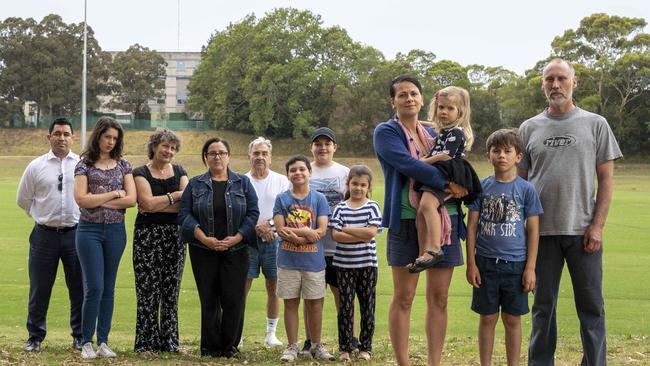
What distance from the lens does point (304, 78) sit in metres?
63.2

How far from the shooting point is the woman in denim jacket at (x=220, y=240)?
6742 millimetres

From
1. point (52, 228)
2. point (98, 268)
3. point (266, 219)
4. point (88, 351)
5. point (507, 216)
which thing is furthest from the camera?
point (266, 219)

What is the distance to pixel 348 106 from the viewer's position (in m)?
59.2

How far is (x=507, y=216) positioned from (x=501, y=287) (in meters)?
0.47

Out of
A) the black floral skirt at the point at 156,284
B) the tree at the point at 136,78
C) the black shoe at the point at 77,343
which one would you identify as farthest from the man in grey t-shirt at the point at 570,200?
the tree at the point at 136,78

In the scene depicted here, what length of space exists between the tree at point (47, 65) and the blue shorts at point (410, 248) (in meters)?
68.7

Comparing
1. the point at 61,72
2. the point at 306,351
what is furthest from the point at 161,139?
the point at 61,72

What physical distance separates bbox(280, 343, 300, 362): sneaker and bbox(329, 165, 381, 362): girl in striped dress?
39 centimetres

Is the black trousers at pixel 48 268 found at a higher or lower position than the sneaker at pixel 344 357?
higher

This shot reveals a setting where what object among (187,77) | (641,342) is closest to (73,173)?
(641,342)

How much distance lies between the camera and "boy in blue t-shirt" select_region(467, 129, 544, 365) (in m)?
5.54

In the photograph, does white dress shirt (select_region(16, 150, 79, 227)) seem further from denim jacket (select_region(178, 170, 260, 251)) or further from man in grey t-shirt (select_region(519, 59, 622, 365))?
man in grey t-shirt (select_region(519, 59, 622, 365))

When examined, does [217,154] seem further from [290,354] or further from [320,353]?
[320,353]

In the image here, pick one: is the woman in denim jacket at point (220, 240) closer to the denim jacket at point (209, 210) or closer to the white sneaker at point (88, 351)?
the denim jacket at point (209, 210)
